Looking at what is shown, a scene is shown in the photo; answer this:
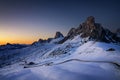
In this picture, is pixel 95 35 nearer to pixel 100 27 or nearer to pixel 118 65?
pixel 100 27

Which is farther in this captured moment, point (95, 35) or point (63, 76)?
point (95, 35)

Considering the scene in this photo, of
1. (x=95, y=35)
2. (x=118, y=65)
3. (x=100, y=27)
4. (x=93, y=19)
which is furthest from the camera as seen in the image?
(x=93, y=19)

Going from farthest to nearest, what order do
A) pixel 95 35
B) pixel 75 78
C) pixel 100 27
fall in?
pixel 100 27, pixel 95 35, pixel 75 78

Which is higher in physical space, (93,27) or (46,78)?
(93,27)

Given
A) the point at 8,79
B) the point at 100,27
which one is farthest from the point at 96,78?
the point at 100,27

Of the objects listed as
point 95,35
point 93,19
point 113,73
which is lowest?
point 113,73

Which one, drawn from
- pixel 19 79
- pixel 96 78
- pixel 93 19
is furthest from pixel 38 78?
Result: pixel 93 19

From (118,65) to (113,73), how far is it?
7772 mm

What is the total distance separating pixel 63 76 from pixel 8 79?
1101cm

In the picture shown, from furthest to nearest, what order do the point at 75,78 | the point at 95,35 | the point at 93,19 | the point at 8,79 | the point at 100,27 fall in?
1. the point at 93,19
2. the point at 100,27
3. the point at 95,35
4. the point at 8,79
5. the point at 75,78

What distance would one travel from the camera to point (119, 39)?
577 feet

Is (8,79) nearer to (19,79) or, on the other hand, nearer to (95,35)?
(19,79)

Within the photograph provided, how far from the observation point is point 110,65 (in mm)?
44719

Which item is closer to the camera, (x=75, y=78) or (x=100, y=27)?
(x=75, y=78)
